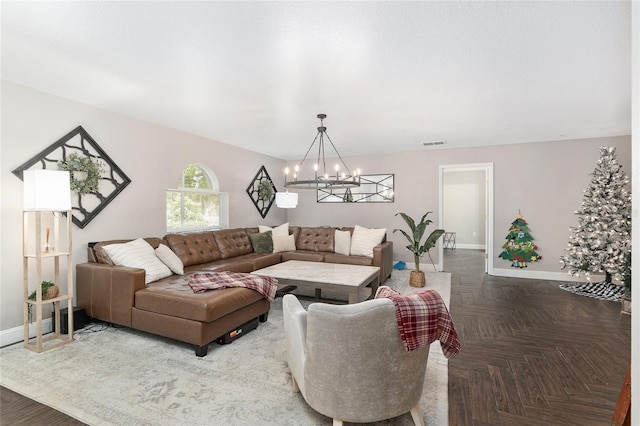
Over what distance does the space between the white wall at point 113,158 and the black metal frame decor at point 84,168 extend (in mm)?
66

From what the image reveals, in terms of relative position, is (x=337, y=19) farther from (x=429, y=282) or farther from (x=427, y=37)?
(x=429, y=282)

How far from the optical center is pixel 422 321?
1.55 metres

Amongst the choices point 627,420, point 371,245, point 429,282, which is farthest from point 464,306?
point 627,420

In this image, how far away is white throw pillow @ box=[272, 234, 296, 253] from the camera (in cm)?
568

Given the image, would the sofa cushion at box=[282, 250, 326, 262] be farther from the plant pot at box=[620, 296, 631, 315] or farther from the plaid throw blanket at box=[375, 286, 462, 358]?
the plant pot at box=[620, 296, 631, 315]

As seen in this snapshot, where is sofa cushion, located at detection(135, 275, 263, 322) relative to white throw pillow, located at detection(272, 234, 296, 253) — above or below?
below

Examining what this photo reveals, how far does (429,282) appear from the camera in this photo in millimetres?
5379

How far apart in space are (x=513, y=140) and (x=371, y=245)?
10.3 feet

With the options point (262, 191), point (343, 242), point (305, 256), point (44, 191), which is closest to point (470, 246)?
point (343, 242)

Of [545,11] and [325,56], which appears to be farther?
[325,56]

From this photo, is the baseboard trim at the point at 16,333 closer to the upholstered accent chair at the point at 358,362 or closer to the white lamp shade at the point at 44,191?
the white lamp shade at the point at 44,191

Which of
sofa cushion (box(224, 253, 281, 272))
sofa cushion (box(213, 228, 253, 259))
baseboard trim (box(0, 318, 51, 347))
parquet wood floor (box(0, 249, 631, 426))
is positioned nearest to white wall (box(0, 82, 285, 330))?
→ baseboard trim (box(0, 318, 51, 347))

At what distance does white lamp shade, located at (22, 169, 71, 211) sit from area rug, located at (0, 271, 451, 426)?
1.28 meters

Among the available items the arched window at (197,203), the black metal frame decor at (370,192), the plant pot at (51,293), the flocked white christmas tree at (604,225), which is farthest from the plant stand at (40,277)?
the flocked white christmas tree at (604,225)
